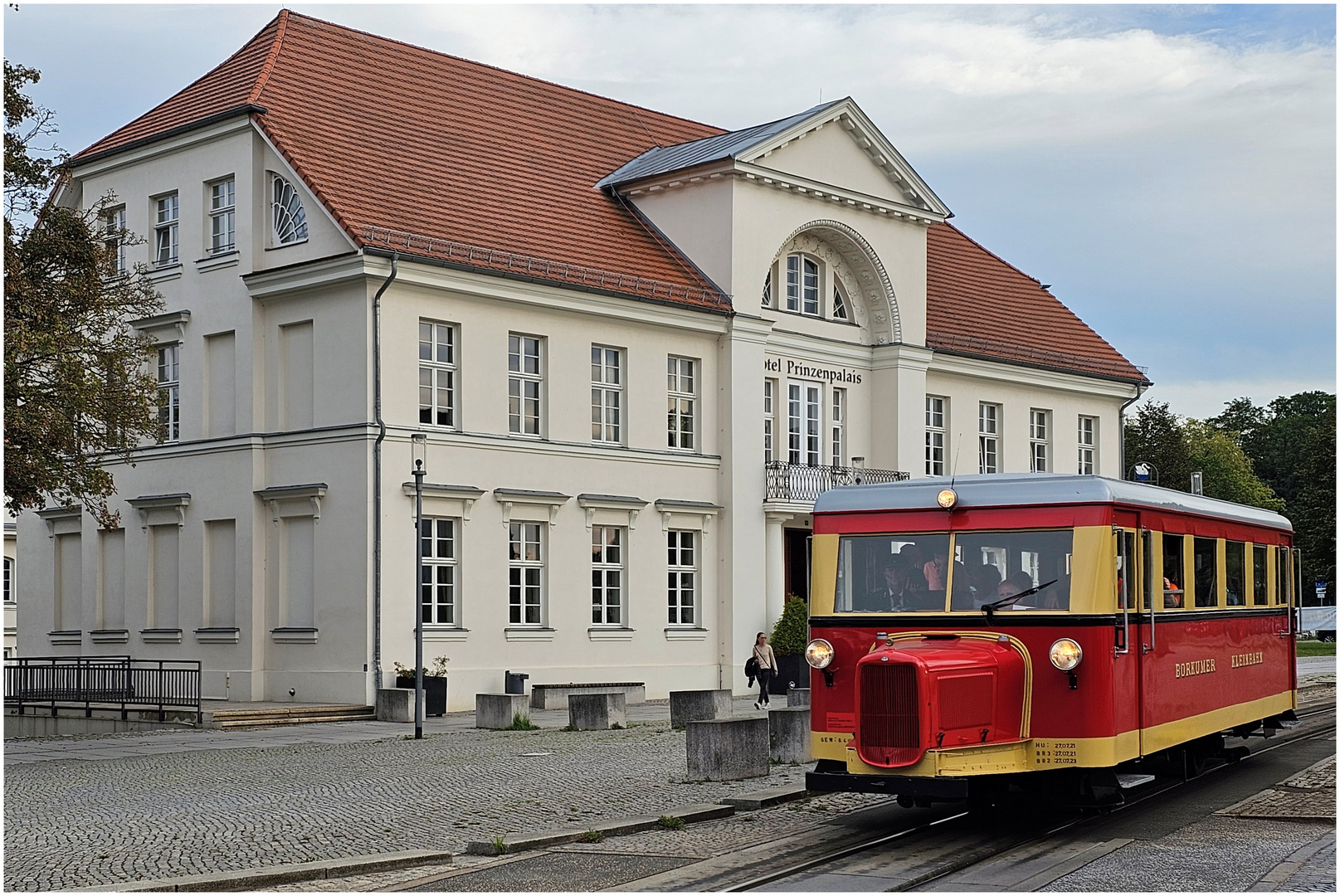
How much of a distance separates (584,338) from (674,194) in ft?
17.4

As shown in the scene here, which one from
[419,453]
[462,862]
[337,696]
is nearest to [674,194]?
[419,453]

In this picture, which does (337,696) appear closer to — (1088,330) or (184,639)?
(184,639)

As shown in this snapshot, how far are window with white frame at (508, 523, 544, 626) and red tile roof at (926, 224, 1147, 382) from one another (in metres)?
13.5

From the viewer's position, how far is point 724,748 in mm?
17516

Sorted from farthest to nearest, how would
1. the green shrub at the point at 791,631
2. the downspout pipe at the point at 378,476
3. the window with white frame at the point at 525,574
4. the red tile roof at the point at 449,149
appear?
the green shrub at the point at 791,631 → the window with white frame at the point at 525,574 → the red tile roof at the point at 449,149 → the downspout pipe at the point at 378,476

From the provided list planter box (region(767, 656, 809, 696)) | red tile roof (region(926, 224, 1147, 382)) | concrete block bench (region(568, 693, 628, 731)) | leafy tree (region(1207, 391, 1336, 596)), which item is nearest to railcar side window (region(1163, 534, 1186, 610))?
concrete block bench (region(568, 693, 628, 731))

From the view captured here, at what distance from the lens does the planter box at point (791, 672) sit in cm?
3462

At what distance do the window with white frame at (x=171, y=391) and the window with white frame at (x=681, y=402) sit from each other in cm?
999

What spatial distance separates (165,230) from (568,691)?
12.6 metres

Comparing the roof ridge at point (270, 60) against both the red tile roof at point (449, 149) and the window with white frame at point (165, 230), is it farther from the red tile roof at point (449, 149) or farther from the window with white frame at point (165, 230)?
the window with white frame at point (165, 230)

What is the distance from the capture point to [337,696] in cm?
3042

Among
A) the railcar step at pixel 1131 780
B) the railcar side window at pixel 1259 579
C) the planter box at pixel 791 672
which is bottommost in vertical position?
the planter box at pixel 791 672

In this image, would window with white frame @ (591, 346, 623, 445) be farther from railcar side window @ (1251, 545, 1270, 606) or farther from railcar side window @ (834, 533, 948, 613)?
railcar side window @ (834, 533, 948, 613)

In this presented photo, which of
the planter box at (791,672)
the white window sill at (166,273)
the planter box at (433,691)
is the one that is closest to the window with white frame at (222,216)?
the white window sill at (166,273)
